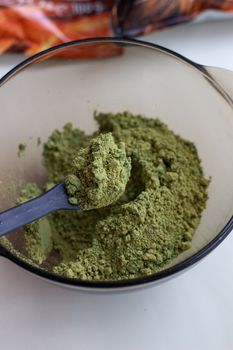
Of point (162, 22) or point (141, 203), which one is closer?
point (141, 203)

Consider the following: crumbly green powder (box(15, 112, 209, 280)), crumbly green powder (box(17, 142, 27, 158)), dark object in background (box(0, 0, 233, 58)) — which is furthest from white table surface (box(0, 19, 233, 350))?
dark object in background (box(0, 0, 233, 58))

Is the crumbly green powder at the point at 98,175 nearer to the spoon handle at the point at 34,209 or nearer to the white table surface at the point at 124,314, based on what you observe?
the spoon handle at the point at 34,209

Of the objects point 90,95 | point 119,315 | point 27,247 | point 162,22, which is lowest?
point 119,315

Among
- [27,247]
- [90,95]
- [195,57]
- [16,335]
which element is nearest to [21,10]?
[90,95]

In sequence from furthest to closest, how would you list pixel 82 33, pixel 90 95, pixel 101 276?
pixel 82 33 < pixel 90 95 < pixel 101 276

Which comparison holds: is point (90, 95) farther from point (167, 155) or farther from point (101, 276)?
point (101, 276)

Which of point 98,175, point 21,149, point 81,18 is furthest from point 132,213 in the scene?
point 81,18

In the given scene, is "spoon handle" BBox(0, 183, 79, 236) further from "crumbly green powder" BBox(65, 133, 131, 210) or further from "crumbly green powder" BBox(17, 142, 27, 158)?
"crumbly green powder" BBox(17, 142, 27, 158)
